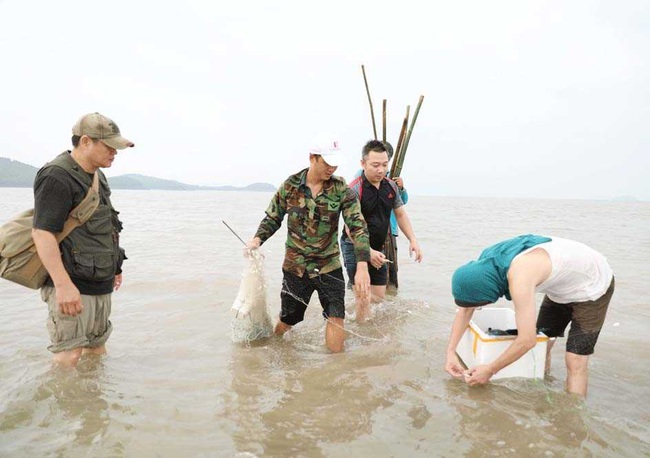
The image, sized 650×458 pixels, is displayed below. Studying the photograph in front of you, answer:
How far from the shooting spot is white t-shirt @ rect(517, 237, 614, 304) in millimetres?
2754

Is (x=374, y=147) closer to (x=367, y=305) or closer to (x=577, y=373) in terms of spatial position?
(x=367, y=305)

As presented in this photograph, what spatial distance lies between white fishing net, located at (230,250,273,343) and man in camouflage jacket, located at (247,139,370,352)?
23 centimetres

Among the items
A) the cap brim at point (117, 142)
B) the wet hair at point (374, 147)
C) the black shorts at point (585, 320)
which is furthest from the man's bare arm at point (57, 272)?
the black shorts at point (585, 320)

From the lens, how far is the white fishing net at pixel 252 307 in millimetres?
4047

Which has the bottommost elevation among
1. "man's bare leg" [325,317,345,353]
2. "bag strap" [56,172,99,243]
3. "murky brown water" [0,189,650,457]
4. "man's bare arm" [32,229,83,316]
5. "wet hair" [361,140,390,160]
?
"murky brown water" [0,189,650,457]

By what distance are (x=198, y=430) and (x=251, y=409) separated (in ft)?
1.30

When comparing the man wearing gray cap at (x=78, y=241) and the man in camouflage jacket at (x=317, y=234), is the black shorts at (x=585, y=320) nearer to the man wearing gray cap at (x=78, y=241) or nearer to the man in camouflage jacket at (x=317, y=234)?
the man in camouflage jacket at (x=317, y=234)

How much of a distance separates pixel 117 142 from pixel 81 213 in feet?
1.66

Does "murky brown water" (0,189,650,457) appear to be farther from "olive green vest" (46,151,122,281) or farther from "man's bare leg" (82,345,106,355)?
"olive green vest" (46,151,122,281)

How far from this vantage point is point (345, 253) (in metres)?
5.27

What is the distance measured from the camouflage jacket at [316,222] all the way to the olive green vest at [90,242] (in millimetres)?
1363

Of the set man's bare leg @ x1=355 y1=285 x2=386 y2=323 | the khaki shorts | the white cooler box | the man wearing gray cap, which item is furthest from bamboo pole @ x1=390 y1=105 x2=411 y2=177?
→ the khaki shorts

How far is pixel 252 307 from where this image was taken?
13.7 feet

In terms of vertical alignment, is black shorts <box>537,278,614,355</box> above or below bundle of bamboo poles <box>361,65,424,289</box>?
below
